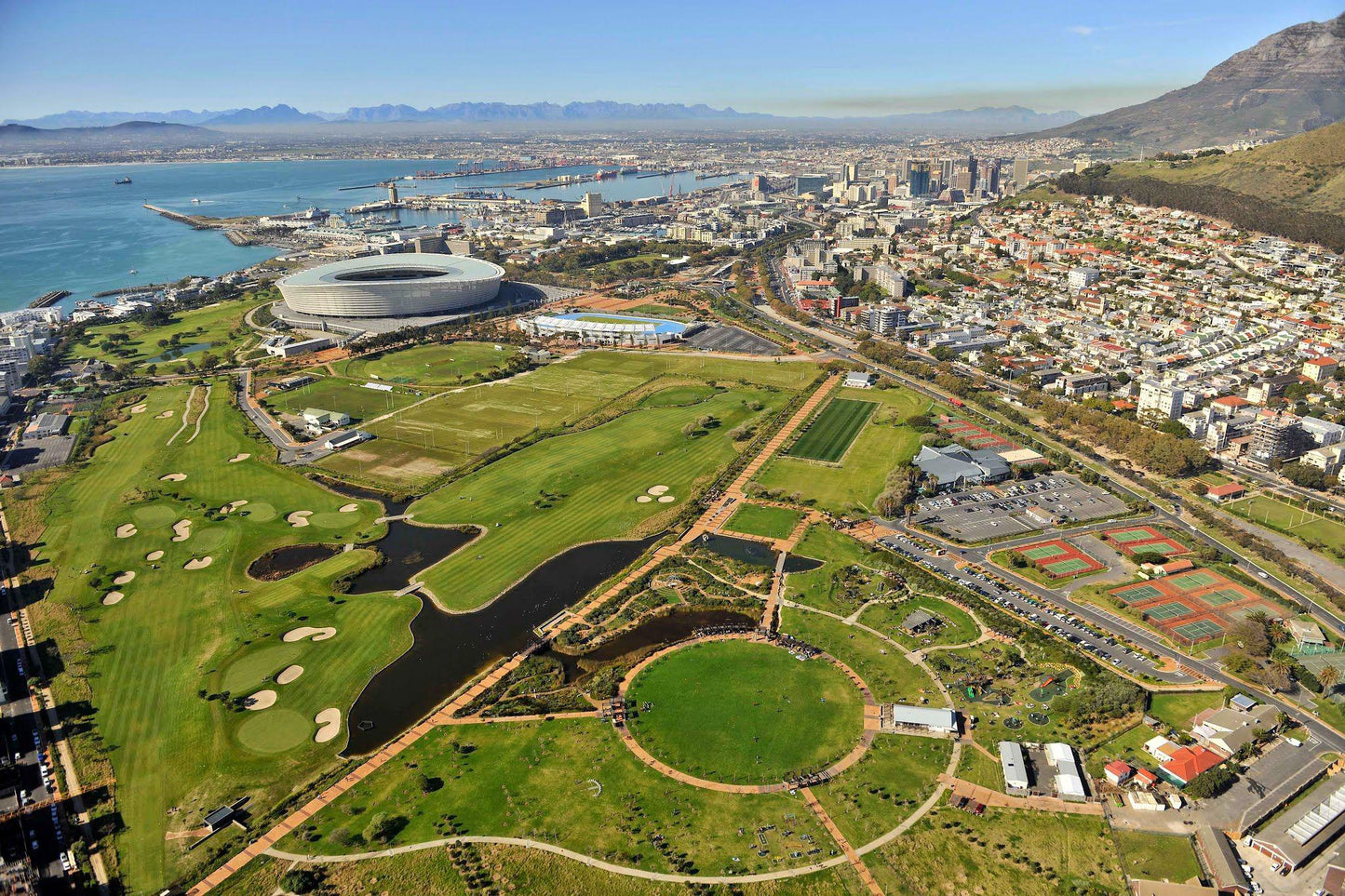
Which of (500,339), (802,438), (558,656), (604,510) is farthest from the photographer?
(500,339)

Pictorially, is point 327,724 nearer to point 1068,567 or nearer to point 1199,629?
point 1068,567

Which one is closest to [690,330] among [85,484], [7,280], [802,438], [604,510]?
[802,438]

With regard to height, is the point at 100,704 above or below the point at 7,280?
below

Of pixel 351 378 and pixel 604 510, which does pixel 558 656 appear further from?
pixel 351 378

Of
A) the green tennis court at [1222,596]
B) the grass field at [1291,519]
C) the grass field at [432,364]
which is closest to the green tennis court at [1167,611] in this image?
the green tennis court at [1222,596]

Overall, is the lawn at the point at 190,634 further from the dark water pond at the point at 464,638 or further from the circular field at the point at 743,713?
the circular field at the point at 743,713

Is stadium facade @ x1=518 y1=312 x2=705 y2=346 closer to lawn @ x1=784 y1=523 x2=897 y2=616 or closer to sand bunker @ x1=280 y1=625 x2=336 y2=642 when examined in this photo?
lawn @ x1=784 y1=523 x2=897 y2=616
